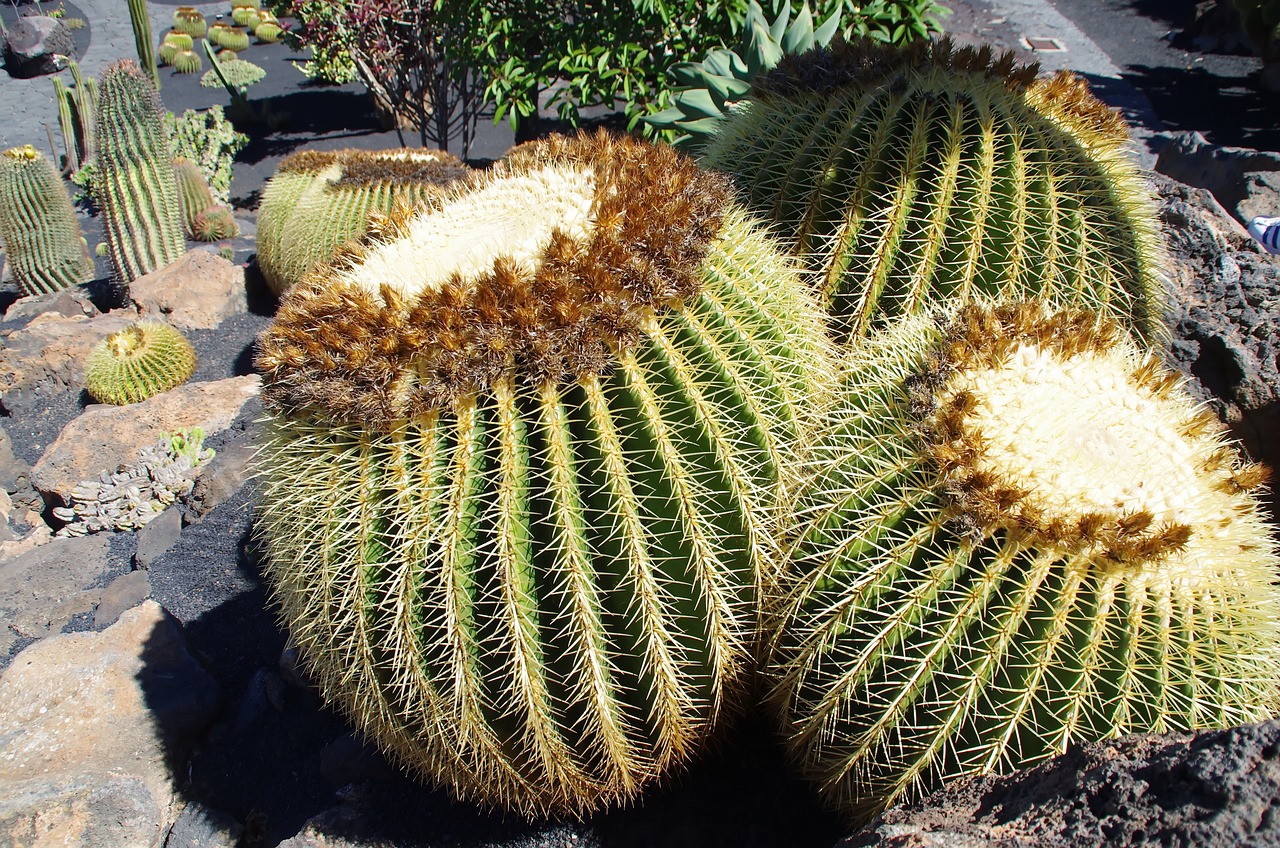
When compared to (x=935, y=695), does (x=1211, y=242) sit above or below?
above

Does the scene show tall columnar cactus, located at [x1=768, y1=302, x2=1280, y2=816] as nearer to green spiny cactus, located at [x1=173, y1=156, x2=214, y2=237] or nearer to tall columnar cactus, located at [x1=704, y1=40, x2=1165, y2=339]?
tall columnar cactus, located at [x1=704, y1=40, x2=1165, y2=339]

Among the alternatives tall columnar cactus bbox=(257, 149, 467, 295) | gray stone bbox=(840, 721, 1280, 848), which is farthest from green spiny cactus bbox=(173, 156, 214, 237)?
gray stone bbox=(840, 721, 1280, 848)

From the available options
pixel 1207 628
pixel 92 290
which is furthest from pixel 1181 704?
pixel 92 290

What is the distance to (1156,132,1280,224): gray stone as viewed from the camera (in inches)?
199

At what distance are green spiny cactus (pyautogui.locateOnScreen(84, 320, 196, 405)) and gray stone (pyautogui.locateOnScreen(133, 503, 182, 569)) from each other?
145 cm

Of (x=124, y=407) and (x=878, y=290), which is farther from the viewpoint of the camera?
(x=124, y=407)

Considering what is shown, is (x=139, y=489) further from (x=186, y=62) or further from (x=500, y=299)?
(x=186, y=62)

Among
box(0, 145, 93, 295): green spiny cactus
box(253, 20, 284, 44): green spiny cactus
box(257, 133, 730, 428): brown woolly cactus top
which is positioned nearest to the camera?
box(257, 133, 730, 428): brown woolly cactus top

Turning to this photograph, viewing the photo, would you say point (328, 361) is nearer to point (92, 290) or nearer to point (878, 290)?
point (878, 290)

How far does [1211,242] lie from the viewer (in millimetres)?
3762

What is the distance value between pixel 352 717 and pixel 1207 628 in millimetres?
1900

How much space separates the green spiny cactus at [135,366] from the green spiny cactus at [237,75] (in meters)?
11.0

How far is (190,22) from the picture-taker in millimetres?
18922

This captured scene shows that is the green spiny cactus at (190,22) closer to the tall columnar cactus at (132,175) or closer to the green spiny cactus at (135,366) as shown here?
the tall columnar cactus at (132,175)
